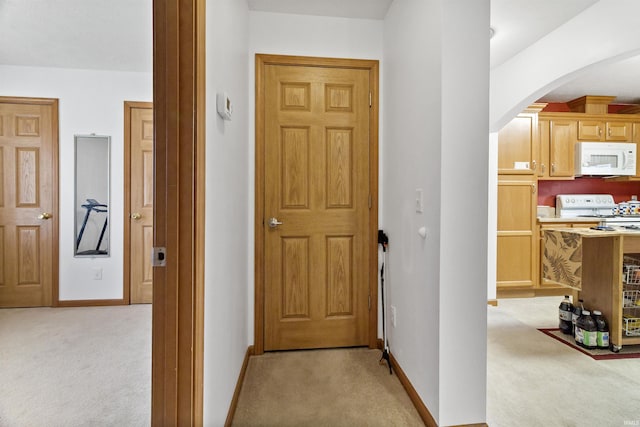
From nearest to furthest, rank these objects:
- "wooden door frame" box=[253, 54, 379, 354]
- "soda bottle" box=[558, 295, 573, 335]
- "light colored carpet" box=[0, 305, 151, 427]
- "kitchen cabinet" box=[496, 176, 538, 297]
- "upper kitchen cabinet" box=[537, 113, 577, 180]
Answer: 1. "light colored carpet" box=[0, 305, 151, 427]
2. "wooden door frame" box=[253, 54, 379, 354]
3. "soda bottle" box=[558, 295, 573, 335]
4. "kitchen cabinet" box=[496, 176, 538, 297]
5. "upper kitchen cabinet" box=[537, 113, 577, 180]

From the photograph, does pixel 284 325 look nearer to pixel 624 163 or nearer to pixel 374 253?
pixel 374 253

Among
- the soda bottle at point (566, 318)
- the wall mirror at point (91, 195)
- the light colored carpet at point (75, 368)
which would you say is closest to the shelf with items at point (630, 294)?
the soda bottle at point (566, 318)

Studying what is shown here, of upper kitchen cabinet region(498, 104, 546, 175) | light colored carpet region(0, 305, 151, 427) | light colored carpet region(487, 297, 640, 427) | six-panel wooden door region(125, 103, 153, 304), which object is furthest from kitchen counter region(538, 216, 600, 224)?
six-panel wooden door region(125, 103, 153, 304)

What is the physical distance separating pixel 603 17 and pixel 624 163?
8.68 feet

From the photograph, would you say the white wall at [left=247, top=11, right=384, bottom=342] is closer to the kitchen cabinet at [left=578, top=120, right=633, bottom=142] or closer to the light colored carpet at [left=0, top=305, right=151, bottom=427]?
the light colored carpet at [left=0, top=305, right=151, bottom=427]

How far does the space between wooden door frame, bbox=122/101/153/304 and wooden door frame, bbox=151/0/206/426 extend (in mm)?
2969

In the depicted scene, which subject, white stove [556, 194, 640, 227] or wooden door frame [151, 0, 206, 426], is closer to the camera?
wooden door frame [151, 0, 206, 426]

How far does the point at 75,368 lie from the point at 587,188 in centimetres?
594

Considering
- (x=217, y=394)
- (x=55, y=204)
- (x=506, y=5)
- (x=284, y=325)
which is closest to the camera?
(x=217, y=394)

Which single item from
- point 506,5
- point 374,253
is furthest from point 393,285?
point 506,5

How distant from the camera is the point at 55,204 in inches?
143

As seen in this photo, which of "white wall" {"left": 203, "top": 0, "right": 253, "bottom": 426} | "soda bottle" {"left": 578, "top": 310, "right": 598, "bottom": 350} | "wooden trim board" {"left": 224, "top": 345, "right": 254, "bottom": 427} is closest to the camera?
"white wall" {"left": 203, "top": 0, "right": 253, "bottom": 426}

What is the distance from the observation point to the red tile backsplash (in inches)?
176

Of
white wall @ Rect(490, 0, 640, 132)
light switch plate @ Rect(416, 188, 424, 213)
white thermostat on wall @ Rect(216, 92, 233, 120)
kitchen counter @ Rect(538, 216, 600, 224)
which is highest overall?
white wall @ Rect(490, 0, 640, 132)
